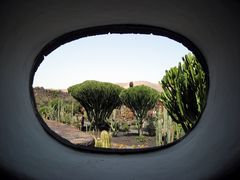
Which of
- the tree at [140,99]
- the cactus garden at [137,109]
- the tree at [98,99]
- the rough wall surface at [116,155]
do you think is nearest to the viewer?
the rough wall surface at [116,155]

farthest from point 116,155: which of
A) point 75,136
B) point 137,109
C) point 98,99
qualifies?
point 98,99

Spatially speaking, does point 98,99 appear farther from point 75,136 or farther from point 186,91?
point 75,136

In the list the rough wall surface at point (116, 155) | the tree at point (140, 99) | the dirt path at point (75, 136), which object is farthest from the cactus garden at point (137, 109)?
the rough wall surface at point (116, 155)

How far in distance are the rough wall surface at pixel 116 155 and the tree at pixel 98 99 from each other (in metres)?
13.3

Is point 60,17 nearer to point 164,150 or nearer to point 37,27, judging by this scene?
point 37,27

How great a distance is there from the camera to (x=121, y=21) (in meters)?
2.05

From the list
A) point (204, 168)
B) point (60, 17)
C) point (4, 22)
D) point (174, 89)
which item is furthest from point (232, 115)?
point (174, 89)

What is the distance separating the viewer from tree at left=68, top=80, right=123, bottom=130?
604 inches

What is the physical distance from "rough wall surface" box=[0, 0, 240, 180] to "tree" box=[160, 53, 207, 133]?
4.52m

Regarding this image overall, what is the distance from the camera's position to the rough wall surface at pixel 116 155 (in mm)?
1590

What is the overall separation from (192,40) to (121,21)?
0.45m

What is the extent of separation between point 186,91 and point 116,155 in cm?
552

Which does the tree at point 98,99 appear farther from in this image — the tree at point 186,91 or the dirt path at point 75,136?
the dirt path at point 75,136

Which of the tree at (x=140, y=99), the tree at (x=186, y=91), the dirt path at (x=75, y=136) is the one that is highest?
Answer: the tree at (x=140, y=99)
